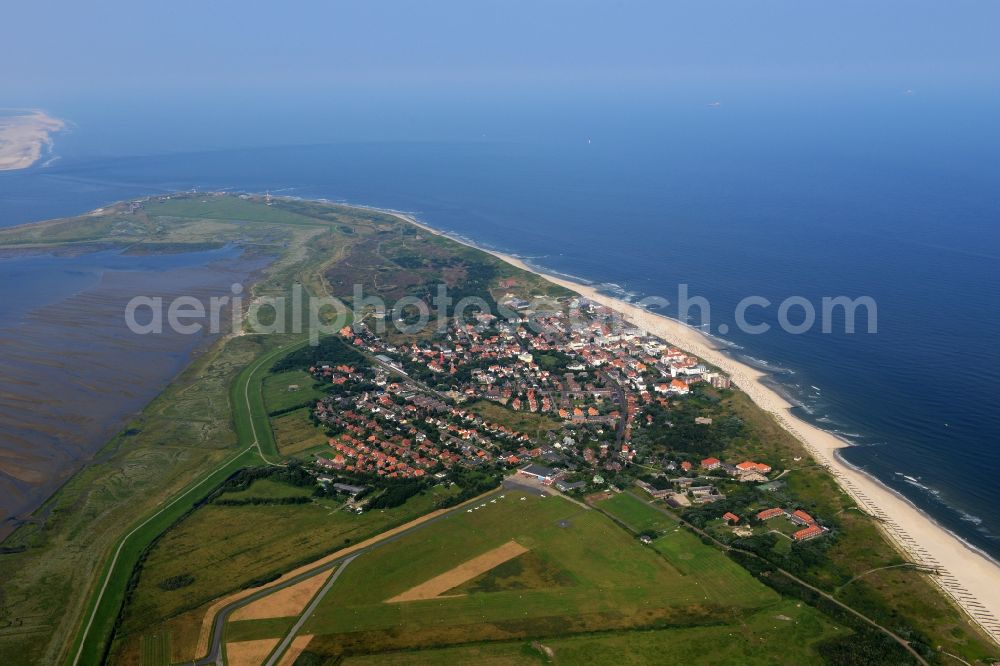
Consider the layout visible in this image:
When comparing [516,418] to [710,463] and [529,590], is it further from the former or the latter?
[529,590]

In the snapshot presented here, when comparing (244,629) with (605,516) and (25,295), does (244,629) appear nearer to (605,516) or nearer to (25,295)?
(605,516)

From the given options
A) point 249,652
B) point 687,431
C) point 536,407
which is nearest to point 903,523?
point 687,431

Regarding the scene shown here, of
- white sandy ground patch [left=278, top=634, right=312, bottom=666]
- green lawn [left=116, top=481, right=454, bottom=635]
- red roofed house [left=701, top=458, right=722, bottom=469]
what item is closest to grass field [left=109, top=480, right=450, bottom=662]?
green lawn [left=116, top=481, right=454, bottom=635]

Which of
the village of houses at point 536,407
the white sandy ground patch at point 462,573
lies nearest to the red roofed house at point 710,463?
the village of houses at point 536,407

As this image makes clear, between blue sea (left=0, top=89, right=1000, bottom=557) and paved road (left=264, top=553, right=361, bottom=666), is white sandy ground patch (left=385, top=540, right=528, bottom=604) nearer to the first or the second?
paved road (left=264, top=553, right=361, bottom=666)

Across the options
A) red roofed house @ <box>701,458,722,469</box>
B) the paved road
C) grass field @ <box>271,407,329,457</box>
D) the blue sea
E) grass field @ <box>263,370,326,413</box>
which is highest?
the blue sea

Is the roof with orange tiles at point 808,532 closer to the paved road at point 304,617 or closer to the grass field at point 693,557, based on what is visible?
the grass field at point 693,557
